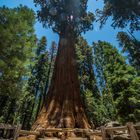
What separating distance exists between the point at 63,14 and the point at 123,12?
646 centimetres

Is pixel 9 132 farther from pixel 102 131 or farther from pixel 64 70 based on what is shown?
pixel 64 70

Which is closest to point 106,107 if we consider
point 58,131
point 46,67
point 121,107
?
point 121,107

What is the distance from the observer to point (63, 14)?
17812 mm

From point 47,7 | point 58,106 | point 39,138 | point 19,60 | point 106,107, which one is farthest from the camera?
point 106,107

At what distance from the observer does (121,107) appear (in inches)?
810

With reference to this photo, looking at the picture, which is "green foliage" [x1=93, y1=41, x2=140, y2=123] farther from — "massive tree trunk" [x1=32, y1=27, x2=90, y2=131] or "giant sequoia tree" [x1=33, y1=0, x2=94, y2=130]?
"massive tree trunk" [x1=32, y1=27, x2=90, y2=131]

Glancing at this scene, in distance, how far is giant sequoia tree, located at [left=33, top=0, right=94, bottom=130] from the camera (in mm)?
11734

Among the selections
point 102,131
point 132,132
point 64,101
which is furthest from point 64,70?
point 132,132

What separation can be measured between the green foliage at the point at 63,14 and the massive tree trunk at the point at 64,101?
3593 mm

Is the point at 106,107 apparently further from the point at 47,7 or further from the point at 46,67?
the point at 47,7

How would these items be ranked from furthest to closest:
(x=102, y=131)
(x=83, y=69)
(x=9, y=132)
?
1. (x=83, y=69)
2. (x=9, y=132)
3. (x=102, y=131)

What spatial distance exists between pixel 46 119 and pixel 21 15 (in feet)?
22.1

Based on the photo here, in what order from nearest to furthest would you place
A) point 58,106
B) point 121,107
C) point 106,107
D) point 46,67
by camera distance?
point 58,106, point 121,107, point 106,107, point 46,67

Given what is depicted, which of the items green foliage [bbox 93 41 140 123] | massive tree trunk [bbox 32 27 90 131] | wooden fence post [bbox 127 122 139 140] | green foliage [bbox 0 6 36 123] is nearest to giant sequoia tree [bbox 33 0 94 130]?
massive tree trunk [bbox 32 27 90 131]
